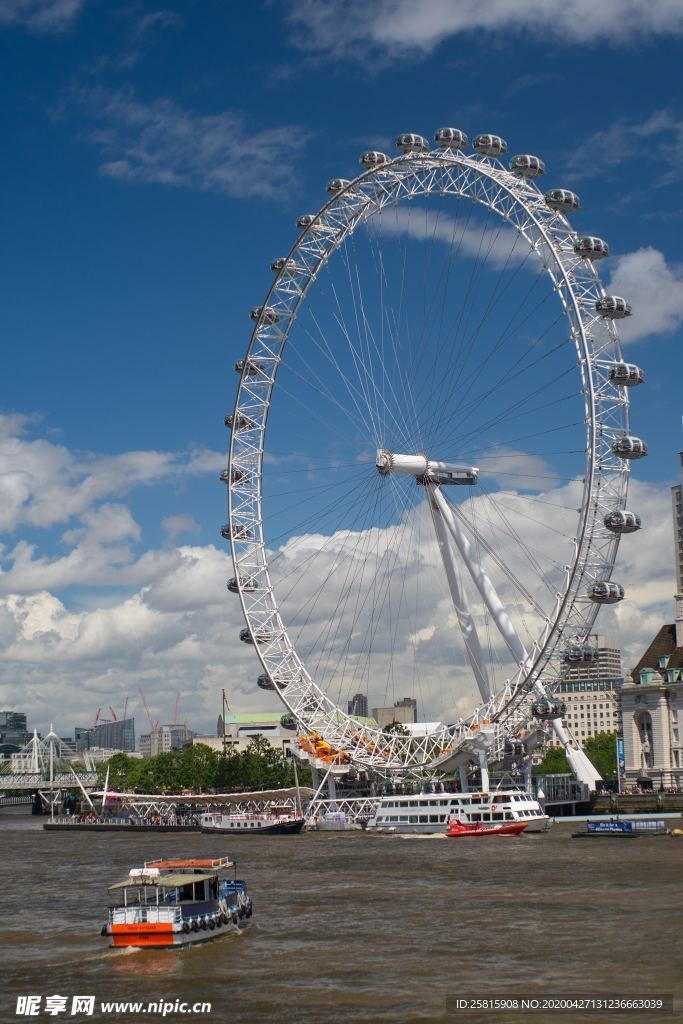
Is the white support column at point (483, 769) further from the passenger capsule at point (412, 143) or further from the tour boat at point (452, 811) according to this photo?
the passenger capsule at point (412, 143)

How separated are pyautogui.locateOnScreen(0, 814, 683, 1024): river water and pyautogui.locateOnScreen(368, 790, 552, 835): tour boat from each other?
1964 centimetres

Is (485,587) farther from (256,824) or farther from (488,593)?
(256,824)

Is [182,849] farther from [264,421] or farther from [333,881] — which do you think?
[264,421]

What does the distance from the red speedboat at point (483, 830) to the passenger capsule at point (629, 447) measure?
86.4 feet

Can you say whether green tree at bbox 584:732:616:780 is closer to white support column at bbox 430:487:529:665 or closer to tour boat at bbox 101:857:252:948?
white support column at bbox 430:487:529:665

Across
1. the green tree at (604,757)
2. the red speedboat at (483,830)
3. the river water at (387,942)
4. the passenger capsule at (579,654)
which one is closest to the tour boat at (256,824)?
the red speedboat at (483,830)

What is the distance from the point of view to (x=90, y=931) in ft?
154

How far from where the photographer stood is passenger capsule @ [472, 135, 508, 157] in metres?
88.6

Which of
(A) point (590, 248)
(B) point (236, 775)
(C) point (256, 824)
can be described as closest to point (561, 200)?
(A) point (590, 248)

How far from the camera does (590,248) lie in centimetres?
8550

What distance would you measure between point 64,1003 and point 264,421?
7583 cm

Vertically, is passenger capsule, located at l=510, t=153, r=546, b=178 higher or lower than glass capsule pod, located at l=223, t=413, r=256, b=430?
higher

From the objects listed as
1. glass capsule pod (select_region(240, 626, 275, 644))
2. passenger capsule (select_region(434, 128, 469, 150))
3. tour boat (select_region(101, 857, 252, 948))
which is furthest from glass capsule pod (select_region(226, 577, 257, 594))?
tour boat (select_region(101, 857, 252, 948))

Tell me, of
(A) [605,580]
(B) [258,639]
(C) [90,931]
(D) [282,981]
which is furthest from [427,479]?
(D) [282,981]
